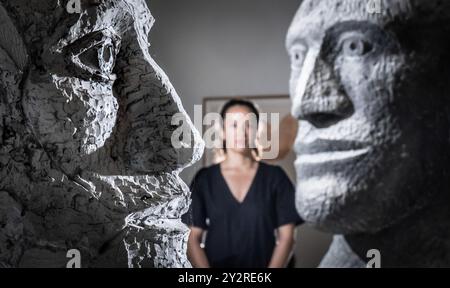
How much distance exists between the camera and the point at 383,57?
76 centimetres

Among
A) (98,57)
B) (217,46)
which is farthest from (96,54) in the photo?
(217,46)

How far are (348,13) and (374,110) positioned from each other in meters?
0.12

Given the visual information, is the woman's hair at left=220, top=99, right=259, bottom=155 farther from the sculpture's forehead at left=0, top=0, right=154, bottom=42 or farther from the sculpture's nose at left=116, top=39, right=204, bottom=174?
the sculpture's forehead at left=0, top=0, right=154, bottom=42

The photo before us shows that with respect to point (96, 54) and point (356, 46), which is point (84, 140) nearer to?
point (96, 54)

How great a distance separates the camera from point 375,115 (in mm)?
757

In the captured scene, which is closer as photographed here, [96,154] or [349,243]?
[96,154]

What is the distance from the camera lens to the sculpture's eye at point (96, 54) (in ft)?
2.19

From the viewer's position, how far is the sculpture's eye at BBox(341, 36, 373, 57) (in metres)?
0.76

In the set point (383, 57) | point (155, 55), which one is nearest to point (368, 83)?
point (383, 57)

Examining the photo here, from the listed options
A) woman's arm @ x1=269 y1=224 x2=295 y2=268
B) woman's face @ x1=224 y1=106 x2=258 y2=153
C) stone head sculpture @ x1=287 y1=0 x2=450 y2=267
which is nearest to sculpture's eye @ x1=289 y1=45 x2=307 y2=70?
stone head sculpture @ x1=287 y1=0 x2=450 y2=267

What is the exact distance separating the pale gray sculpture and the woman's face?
6 centimetres

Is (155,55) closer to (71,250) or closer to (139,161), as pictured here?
(139,161)

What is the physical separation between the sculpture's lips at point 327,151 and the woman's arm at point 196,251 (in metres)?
0.16

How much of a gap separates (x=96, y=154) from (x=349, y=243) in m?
0.36
